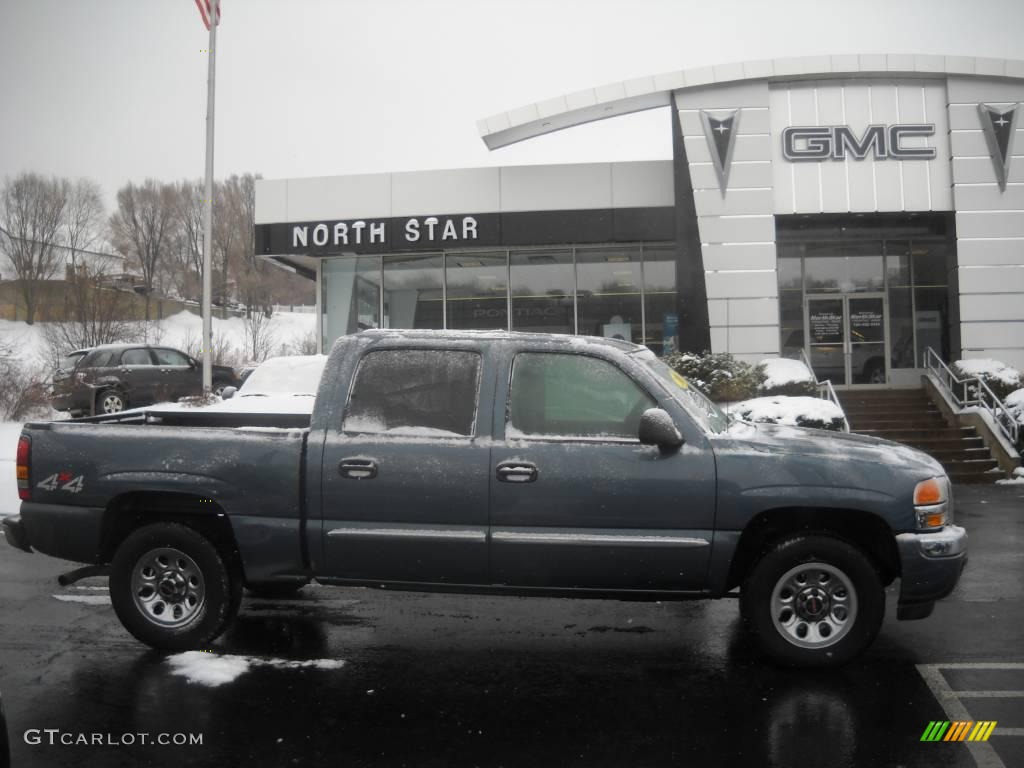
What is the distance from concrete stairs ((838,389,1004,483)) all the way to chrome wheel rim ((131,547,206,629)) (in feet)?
37.8

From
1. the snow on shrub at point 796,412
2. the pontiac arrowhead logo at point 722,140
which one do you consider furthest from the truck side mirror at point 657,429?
the pontiac arrowhead logo at point 722,140

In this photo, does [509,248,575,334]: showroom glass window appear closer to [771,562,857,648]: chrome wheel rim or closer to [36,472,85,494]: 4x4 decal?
[36,472,85,494]: 4x4 decal

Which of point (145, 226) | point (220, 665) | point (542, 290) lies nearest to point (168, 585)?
point (220, 665)

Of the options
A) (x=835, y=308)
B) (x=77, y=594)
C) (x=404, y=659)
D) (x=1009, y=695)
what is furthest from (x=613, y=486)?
(x=835, y=308)

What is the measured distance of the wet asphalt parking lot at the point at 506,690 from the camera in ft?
12.1

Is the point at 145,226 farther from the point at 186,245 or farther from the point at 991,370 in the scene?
A: the point at 991,370

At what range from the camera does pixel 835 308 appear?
20.1 meters

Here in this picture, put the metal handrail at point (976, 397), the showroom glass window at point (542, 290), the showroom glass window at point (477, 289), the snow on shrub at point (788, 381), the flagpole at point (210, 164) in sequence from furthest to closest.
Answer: the showroom glass window at point (477, 289) → the showroom glass window at point (542, 290) → the flagpole at point (210, 164) → the snow on shrub at point (788, 381) → the metal handrail at point (976, 397)

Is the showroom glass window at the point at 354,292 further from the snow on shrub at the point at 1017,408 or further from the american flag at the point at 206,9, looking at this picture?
the snow on shrub at the point at 1017,408

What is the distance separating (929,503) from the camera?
4.56 m

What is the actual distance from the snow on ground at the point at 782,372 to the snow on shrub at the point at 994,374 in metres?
3.05

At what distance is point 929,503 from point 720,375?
10639 mm

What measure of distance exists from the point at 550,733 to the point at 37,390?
2004cm

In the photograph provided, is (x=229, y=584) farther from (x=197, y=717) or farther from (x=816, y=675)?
(x=816, y=675)
